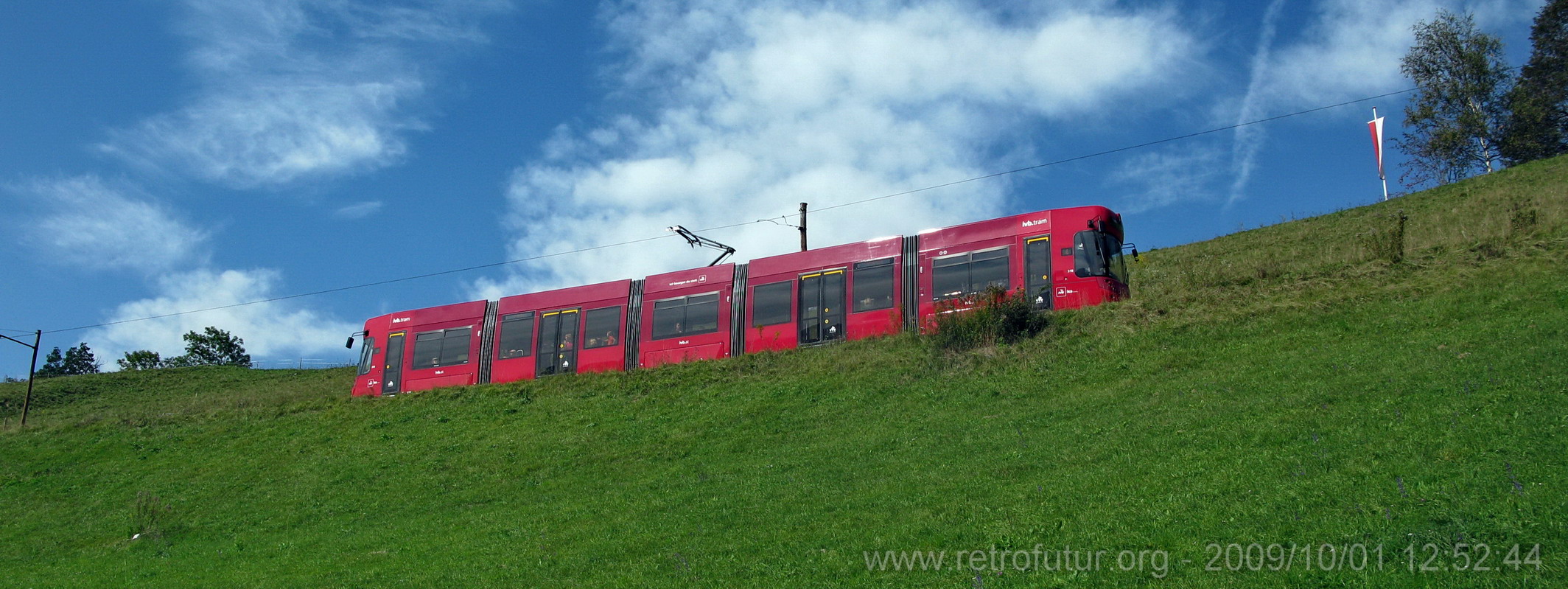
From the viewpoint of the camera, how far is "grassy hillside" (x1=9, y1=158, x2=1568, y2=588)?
32.9ft

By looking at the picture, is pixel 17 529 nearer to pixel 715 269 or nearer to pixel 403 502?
pixel 403 502

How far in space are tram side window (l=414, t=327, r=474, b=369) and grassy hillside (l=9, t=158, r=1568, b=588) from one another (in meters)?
2.25

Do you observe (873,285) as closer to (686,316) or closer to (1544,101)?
(686,316)

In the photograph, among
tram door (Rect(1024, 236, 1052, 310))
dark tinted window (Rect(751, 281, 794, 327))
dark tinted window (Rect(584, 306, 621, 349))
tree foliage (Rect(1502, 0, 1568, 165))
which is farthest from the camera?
tree foliage (Rect(1502, 0, 1568, 165))

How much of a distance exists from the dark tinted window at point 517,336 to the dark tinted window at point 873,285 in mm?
11925

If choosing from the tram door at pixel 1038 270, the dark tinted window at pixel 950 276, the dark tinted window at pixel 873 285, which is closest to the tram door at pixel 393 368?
the dark tinted window at pixel 873 285

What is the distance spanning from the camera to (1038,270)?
85.9 feet

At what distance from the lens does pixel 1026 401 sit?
1922 cm

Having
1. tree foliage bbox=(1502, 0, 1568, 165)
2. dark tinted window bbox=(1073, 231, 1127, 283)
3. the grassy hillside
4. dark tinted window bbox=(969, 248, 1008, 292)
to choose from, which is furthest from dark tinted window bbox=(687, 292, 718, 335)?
tree foliage bbox=(1502, 0, 1568, 165)

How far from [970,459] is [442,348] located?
25.0m

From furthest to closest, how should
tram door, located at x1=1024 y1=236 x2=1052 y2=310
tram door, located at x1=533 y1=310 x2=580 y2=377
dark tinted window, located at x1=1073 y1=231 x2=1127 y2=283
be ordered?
tram door, located at x1=533 y1=310 x2=580 y2=377 → tram door, located at x1=1024 y1=236 x2=1052 y2=310 → dark tinted window, located at x1=1073 y1=231 x2=1127 y2=283

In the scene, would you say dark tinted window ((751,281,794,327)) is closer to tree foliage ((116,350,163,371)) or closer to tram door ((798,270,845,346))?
tram door ((798,270,845,346))

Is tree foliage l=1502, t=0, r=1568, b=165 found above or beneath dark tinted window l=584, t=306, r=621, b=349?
above

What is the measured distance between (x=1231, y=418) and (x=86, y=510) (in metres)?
25.3
